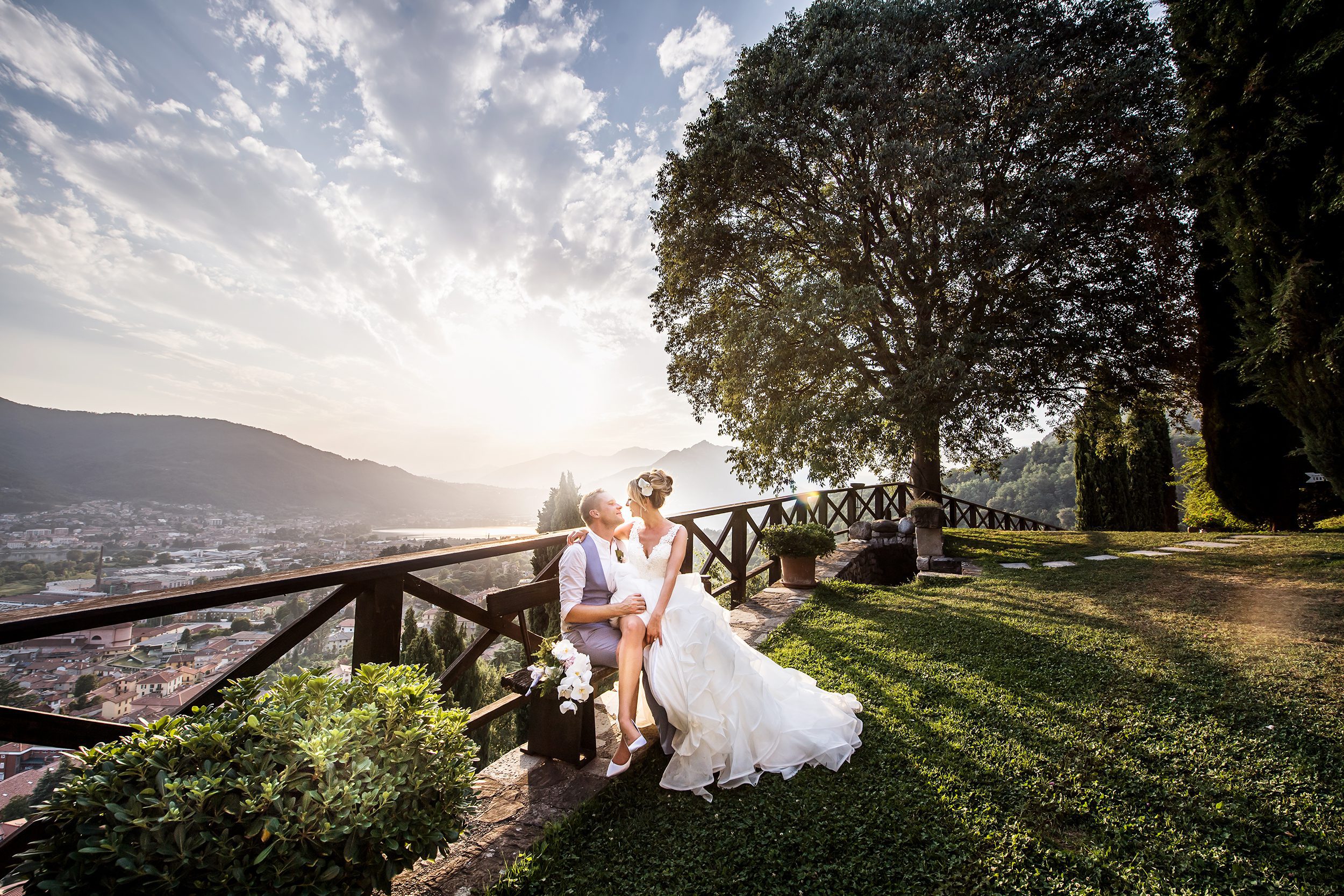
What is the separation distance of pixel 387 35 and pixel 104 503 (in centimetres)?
1598

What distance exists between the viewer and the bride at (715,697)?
2.62m

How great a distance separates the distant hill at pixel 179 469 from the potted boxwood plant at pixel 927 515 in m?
12.7

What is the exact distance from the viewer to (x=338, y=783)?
140 centimetres

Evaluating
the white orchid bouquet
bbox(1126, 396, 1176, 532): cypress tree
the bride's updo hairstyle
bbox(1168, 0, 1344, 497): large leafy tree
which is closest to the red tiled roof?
the white orchid bouquet

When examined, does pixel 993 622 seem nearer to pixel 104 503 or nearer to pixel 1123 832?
pixel 1123 832

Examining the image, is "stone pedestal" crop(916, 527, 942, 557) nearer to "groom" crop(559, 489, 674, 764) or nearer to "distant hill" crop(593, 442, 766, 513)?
"distant hill" crop(593, 442, 766, 513)

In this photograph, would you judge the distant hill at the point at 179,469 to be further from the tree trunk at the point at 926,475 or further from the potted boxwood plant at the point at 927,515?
the potted boxwood plant at the point at 927,515

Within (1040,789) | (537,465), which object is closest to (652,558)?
(1040,789)

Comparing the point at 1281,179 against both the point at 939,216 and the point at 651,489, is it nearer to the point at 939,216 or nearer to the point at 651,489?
the point at 939,216

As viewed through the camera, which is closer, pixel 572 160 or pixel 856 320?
pixel 572 160

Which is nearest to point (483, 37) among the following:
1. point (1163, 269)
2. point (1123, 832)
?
point (1123, 832)

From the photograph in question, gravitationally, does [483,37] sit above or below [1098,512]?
above

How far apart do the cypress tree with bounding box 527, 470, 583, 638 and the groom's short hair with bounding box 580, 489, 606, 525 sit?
7.89m

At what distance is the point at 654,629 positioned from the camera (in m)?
2.86
